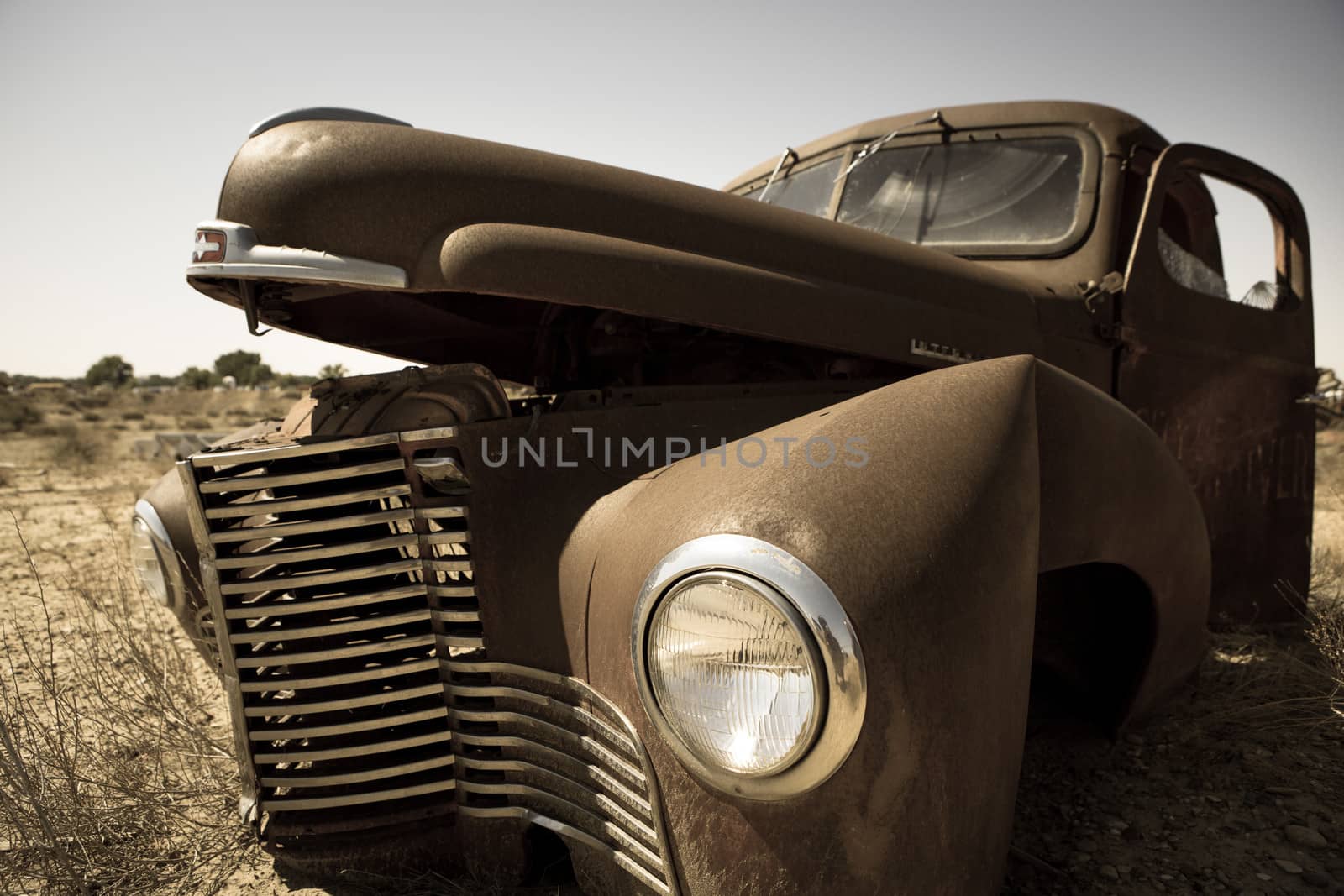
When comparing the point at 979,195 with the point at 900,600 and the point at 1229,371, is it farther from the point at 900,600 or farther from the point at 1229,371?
the point at 900,600

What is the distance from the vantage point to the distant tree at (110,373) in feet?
149

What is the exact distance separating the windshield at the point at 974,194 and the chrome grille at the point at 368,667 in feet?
6.72

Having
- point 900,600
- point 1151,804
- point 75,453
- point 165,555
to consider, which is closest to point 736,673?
point 900,600

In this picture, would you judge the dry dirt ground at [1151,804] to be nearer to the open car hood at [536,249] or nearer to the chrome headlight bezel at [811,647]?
the chrome headlight bezel at [811,647]

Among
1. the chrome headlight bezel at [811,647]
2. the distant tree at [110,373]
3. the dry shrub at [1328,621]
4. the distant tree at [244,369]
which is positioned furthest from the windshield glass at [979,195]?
the distant tree at [110,373]

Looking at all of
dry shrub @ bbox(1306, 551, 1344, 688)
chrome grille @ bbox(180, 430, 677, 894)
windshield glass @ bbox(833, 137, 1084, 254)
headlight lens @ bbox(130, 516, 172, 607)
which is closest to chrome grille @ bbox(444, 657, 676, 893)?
chrome grille @ bbox(180, 430, 677, 894)

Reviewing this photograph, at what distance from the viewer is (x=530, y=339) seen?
2729 mm

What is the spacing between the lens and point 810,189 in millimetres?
3398

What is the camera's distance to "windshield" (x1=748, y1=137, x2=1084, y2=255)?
2.85 meters

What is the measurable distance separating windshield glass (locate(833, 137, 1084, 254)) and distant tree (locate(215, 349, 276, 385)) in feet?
143

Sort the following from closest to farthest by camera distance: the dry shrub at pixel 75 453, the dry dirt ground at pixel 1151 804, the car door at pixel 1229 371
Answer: the dry dirt ground at pixel 1151 804 < the car door at pixel 1229 371 < the dry shrub at pixel 75 453

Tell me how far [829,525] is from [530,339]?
5.90 feet

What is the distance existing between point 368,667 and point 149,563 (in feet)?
3.69

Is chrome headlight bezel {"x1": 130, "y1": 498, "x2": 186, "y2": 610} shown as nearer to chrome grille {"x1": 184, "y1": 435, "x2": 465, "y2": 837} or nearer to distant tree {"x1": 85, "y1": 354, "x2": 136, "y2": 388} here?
chrome grille {"x1": 184, "y1": 435, "x2": 465, "y2": 837}
